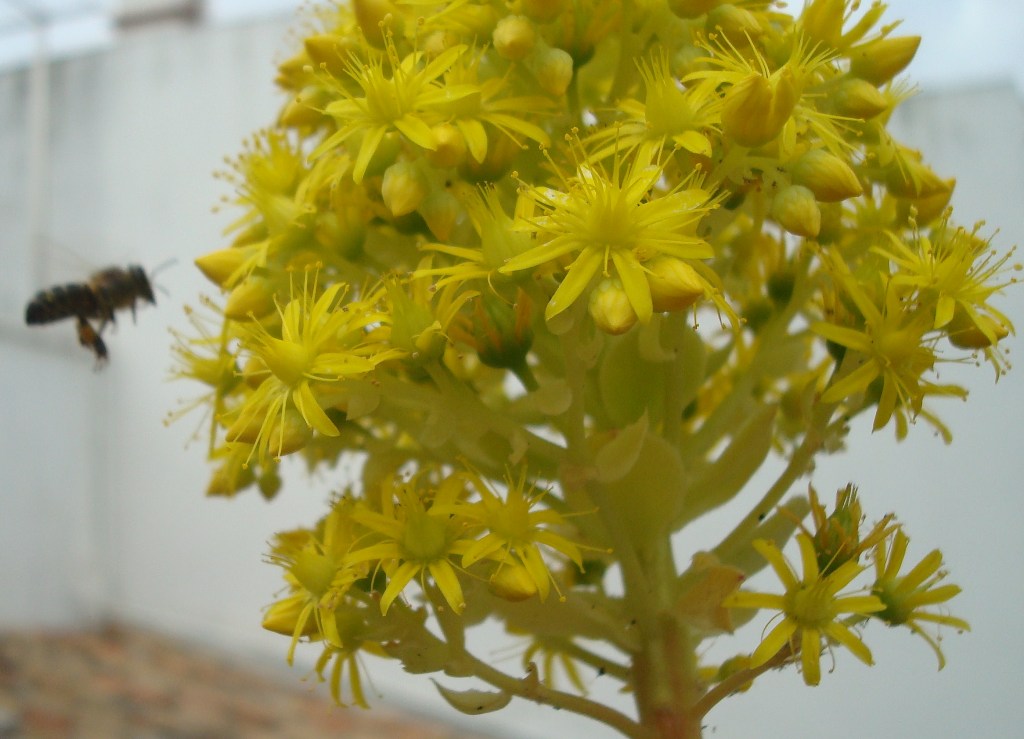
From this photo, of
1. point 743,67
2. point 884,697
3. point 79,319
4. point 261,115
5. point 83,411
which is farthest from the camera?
point 83,411

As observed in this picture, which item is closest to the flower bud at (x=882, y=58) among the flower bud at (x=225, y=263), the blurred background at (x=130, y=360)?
the flower bud at (x=225, y=263)

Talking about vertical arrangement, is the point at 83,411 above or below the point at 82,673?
above

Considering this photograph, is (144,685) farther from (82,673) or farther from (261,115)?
(261,115)

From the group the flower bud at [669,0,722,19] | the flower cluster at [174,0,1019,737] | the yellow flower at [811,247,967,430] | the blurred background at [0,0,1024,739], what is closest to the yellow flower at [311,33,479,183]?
the flower cluster at [174,0,1019,737]

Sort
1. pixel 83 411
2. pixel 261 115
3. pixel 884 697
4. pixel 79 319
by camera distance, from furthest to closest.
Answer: pixel 83 411
pixel 261 115
pixel 884 697
pixel 79 319

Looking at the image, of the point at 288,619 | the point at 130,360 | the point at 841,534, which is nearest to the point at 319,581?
the point at 288,619

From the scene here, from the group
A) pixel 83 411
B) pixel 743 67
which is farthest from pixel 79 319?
pixel 83 411

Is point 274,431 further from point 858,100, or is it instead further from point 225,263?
point 858,100
